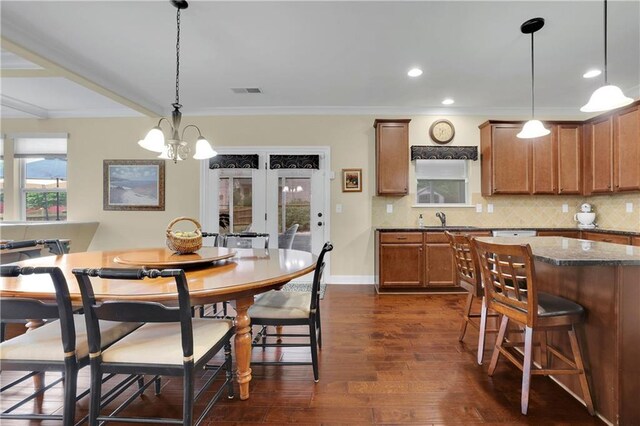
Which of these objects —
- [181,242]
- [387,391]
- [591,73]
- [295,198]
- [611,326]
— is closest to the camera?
[611,326]

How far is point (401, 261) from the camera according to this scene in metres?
4.05

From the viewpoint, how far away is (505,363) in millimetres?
2182

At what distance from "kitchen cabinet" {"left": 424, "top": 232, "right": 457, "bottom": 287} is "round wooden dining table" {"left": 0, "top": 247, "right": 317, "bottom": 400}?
244 centimetres

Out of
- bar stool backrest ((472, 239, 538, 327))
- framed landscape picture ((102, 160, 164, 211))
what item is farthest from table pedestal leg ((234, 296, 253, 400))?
framed landscape picture ((102, 160, 164, 211))

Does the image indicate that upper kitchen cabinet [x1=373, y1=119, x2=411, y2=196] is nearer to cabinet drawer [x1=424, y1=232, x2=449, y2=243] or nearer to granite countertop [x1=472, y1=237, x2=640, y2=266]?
cabinet drawer [x1=424, y1=232, x2=449, y2=243]

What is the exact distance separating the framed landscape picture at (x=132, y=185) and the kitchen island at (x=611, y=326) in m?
4.93

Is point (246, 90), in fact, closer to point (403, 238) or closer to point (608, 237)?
point (403, 238)

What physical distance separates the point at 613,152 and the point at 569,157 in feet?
1.56

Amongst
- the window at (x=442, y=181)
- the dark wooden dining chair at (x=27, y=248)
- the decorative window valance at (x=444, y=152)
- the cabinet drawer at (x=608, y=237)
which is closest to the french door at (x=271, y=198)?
the decorative window valance at (x=444, y=152)

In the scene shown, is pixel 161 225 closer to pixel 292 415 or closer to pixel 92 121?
pixel 92 121

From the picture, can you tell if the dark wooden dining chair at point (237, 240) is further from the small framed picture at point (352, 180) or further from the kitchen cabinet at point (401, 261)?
the small framed picture at point (352, 180)

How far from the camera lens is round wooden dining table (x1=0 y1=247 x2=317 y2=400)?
4.29ft

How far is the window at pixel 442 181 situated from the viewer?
466 cm

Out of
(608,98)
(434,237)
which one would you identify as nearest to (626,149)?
(608,98)
